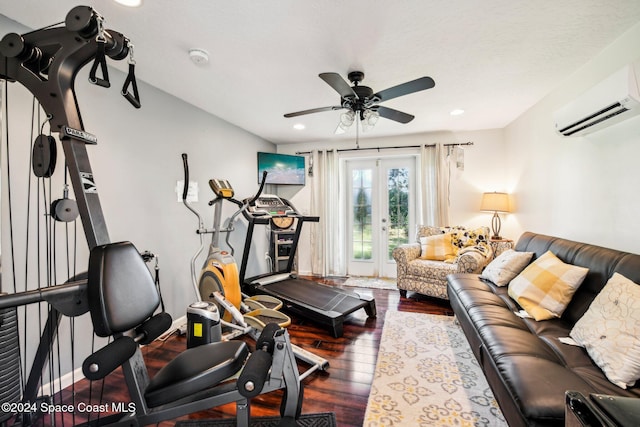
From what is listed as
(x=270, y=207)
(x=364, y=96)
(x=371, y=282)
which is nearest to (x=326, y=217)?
(x=371, y=282)

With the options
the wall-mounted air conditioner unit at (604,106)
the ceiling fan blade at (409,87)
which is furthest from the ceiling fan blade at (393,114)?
the wall-mounted air conditioner unit at (604,106)

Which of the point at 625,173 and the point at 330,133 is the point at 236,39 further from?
the point at 625,173

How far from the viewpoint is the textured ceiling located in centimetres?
158

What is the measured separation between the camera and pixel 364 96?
2.22m

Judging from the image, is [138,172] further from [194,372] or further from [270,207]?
[194,372]

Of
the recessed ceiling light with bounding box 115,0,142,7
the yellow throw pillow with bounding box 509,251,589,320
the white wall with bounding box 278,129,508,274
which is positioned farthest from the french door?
the recessed ceiling light with bounding box 115,0,142,7

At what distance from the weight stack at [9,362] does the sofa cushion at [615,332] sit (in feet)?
8.78

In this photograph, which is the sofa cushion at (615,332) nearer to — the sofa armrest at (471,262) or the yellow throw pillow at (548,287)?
the yellow throw pillow at (548,287)

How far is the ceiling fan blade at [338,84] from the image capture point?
180 centimetres

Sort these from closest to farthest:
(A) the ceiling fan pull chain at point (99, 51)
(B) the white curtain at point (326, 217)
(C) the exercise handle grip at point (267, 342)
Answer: (A) the ceiling fan pull chain at point (99, 51) < (C) the exercise handle grip at point (267, 342) < (B) the white curtain at point (326, 217)

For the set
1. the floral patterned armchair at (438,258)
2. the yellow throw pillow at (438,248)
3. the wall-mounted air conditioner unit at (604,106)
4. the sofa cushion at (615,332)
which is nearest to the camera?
the sofa cushion at (615,332)

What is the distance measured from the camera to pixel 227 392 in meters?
1.33

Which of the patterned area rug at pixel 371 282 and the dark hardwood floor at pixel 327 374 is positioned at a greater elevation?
the patterned area rug at pixel 371 282

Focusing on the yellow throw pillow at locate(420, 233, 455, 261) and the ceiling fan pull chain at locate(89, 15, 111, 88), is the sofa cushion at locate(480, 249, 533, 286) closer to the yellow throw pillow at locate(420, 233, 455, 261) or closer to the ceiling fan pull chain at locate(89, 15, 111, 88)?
the yellow throw pillow at locate(420, 233, 455, 261)
